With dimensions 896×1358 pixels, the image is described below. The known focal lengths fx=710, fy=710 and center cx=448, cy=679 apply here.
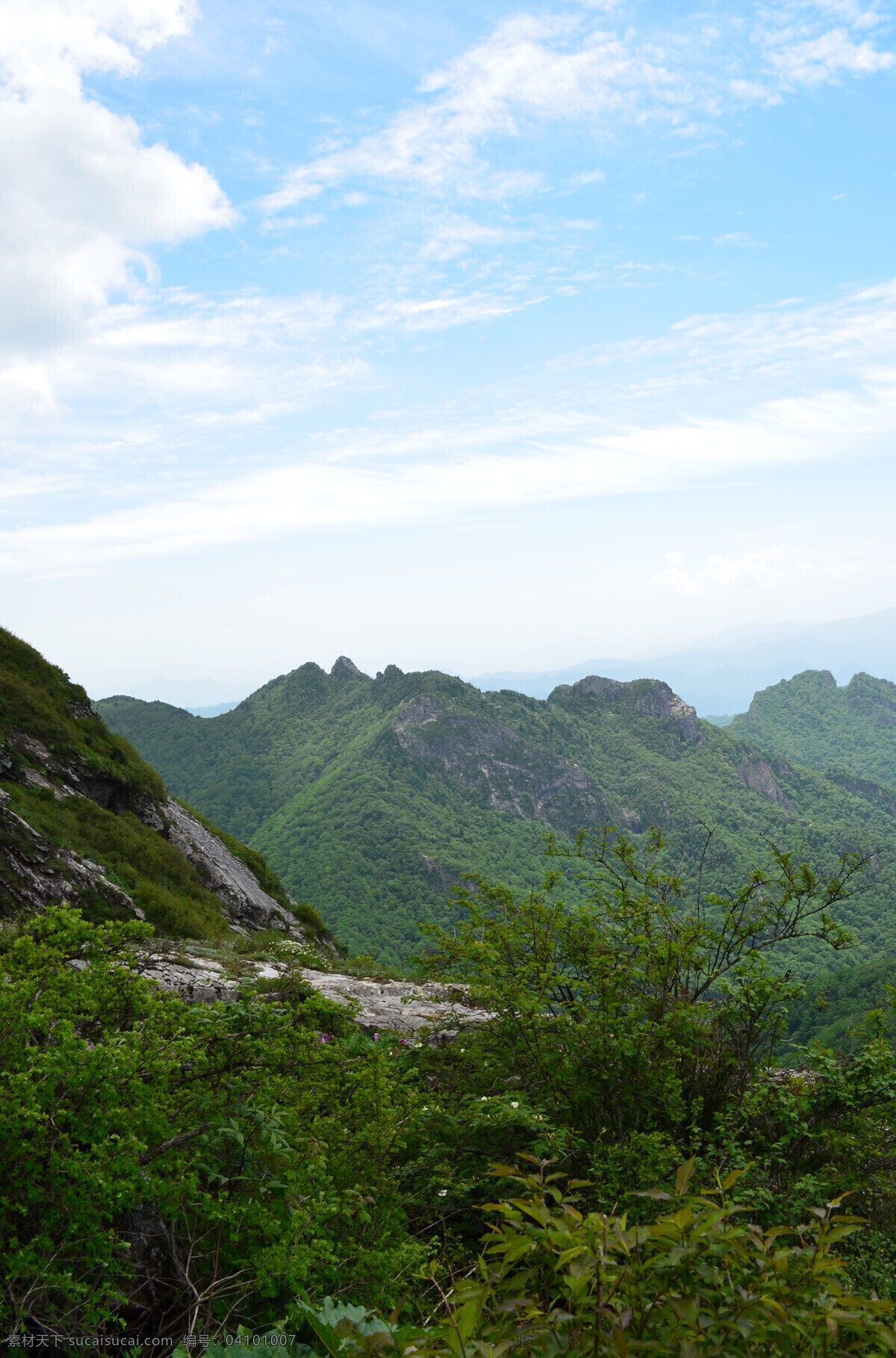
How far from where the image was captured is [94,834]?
1490 cm

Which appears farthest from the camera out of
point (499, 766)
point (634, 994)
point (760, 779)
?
point (760, 779)

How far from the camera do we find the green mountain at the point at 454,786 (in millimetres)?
89500

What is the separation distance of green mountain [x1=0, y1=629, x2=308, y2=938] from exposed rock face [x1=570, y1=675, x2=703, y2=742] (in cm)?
13204

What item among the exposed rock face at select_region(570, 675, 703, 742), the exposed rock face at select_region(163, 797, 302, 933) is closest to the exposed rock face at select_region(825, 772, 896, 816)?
the exposed rock face at select_region(570, 675, 703, 742)

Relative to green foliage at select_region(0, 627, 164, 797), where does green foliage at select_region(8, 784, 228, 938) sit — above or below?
below

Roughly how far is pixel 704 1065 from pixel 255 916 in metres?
14.4

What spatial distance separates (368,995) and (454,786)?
361 feet

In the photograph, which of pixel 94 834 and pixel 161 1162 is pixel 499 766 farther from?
pixel 161 1162

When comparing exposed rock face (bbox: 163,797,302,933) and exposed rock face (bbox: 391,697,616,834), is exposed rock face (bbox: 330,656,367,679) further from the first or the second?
exposed rock face (bbox: 163,797,302,933)

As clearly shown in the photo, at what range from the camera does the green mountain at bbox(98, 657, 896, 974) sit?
89.5 meters

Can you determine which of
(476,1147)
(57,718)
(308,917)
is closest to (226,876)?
(308,917)

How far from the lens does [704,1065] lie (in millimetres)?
6074

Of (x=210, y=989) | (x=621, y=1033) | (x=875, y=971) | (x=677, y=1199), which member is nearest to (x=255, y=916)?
(x=210, y=989)

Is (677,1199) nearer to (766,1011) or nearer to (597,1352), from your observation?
(597,1352)
